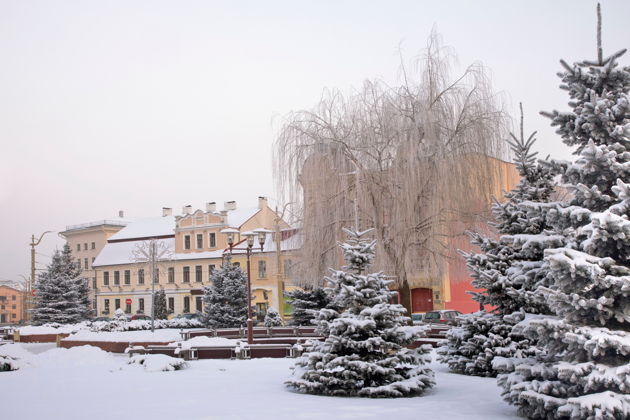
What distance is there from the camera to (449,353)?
49.1 feet

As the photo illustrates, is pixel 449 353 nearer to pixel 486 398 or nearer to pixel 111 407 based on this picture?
pixel 486 398

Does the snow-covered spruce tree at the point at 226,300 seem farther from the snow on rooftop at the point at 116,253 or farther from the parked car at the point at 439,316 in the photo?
the snow on rooftop at the point at 116,253

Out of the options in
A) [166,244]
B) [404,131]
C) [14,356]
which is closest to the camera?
[14,356]

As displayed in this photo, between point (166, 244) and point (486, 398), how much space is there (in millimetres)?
55567

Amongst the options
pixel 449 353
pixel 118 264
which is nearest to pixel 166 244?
pixel 118 264

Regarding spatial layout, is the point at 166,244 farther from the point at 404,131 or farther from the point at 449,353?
the point at 449,353

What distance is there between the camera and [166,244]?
6375 cm

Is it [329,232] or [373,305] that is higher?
[329,232]

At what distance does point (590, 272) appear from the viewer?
7875 mm

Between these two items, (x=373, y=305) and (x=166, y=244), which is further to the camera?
(x=166, y=244)

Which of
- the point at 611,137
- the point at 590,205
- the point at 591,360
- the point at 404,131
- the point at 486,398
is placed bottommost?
the point at 486,398

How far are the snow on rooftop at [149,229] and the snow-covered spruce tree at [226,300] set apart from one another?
31.1 meters

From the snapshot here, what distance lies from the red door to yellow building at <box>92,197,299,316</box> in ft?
46.6

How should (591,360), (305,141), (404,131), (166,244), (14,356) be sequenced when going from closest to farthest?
(591,360)
(14,356)
(404,131)
(305,141)
(166,244)
